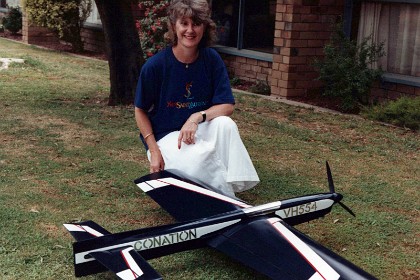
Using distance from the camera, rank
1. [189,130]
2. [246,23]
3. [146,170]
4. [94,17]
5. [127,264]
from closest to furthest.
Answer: [127,264]
[189,130]
[146,170]
[246,23]
[94,17]

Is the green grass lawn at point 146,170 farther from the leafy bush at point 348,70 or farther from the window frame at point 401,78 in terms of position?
the window frame at point 401,78

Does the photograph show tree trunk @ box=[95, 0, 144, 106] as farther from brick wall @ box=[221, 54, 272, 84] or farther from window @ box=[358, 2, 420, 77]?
window @ box=[358, 2, 420, 77]

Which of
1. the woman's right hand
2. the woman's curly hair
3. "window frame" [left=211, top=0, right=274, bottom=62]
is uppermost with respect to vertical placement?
the woman's curly hair

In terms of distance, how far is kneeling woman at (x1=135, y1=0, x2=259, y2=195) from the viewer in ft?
14.6

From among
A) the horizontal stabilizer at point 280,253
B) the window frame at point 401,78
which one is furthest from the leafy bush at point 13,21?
the horizontal stabilizer at point 280,253

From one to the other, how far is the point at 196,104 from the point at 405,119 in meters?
4.28

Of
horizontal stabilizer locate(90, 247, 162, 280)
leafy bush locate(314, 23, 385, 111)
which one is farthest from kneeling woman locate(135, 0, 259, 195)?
leafy bush locate(314, 23, 385, 111)

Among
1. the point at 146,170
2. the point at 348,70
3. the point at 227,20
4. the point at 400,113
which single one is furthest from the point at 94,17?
the point at 146,170

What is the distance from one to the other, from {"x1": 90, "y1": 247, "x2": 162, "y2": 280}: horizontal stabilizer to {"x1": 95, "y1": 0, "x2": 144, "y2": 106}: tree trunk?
19.4 feet

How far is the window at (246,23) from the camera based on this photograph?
11.7 m

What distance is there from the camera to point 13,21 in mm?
20344

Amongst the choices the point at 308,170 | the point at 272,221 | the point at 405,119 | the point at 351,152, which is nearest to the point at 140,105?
the point at 272,221

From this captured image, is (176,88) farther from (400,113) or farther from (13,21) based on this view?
(13,21)

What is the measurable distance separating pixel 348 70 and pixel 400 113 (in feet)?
3.76
